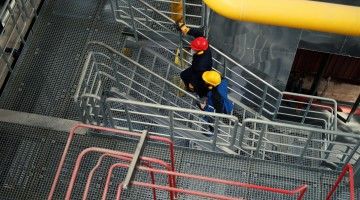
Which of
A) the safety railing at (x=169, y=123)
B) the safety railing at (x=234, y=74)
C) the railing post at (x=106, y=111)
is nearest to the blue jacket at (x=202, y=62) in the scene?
the safety railing at (x=234, y=74)

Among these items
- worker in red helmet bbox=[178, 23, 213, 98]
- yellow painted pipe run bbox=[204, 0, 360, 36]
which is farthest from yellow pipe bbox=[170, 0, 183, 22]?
yellow painted pipe run bbox=[204, 0, 360, 36]

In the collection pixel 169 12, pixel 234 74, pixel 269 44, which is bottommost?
pixel 234 74

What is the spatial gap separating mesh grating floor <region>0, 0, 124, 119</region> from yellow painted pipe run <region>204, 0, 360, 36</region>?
2981 mm

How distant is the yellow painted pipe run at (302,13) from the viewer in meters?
5.54

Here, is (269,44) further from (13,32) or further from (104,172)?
(13,32)

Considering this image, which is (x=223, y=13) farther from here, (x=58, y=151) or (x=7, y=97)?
(x=7, y=97)

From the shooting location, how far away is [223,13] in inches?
226

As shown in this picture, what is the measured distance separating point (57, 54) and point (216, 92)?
2707mm

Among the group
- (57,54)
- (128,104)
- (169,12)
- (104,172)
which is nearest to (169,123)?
(128,104)

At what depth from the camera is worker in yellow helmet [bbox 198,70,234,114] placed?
7070 mm

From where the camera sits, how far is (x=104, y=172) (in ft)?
22.6

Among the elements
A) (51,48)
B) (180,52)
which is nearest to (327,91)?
(180,52)

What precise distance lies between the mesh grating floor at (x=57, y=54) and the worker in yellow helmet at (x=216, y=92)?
1779mm

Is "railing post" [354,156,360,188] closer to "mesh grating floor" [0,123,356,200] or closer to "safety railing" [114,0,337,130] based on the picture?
"mesh grating floor" [0,123,356,200]
